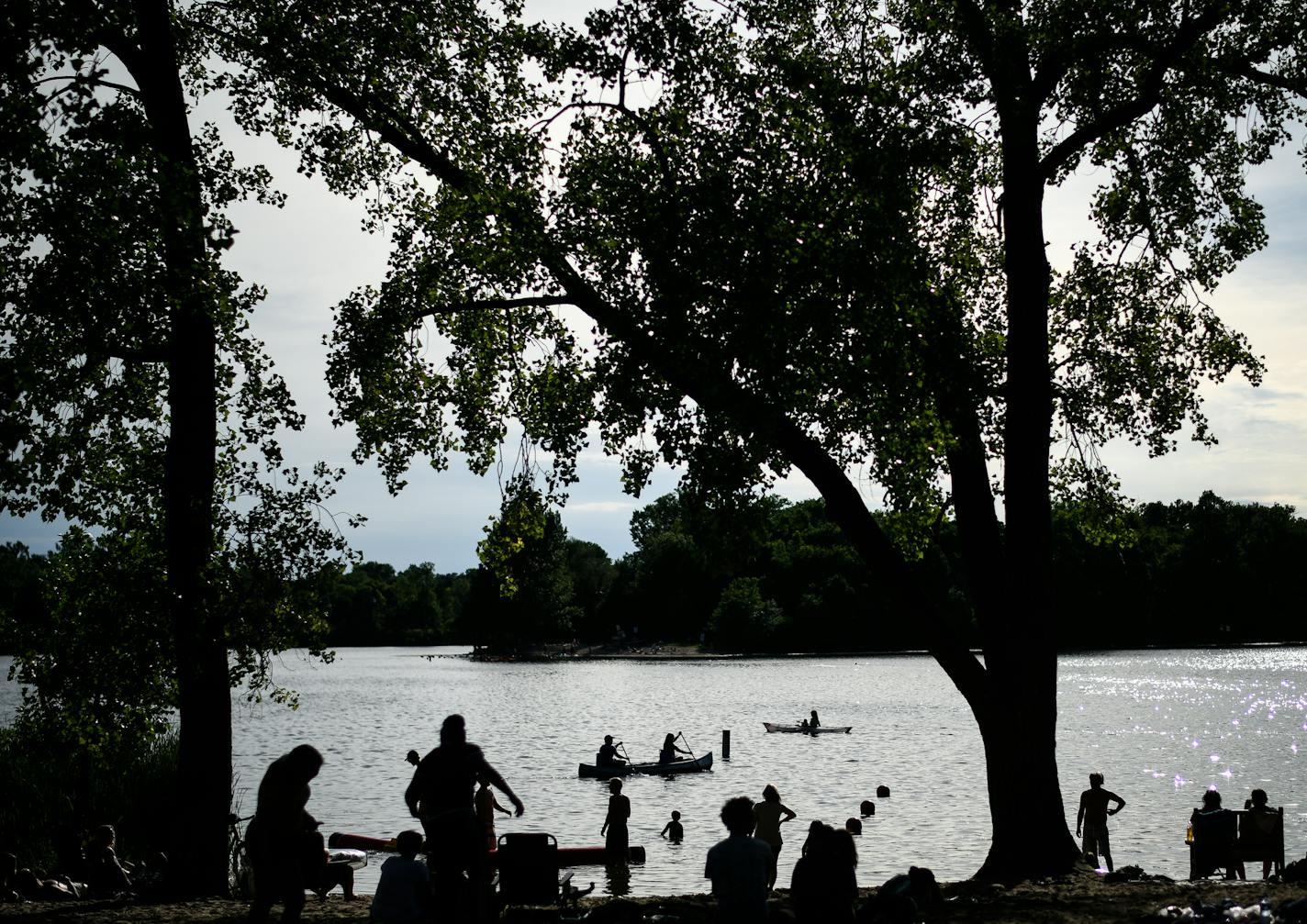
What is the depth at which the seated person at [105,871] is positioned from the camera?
54.6ft

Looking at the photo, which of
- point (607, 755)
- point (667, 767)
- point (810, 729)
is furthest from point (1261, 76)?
point (810, 729)

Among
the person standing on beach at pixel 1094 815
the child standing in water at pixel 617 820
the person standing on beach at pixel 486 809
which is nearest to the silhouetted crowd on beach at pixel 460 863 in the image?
the person standing on beach at pixel 486 809

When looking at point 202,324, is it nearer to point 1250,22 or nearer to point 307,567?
point 307,567

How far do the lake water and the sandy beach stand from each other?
2067 millimetres

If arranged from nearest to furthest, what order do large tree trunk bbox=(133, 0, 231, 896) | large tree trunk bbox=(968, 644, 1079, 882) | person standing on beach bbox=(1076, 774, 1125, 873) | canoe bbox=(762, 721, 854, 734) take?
large tree trunk bbox=(133, 0, 231, 896) → large tree trunk bbox=(968, 644, 1079, 882) → person standing on beach bbox=(1076, 774, 1125, 873) → canoe bbox=(762, 721, 854, 734)

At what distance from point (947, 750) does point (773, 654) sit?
319 feet

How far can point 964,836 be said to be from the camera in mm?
31359

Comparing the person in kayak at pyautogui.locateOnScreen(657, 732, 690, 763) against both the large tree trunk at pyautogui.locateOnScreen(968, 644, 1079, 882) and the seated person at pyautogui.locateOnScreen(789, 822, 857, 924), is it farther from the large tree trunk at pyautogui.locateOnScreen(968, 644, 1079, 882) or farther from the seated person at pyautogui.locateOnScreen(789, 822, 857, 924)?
the seated person at pyautogui.locateOnScreen(789, 822, 857, 924)

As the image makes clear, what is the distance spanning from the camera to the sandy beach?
11.6 metres

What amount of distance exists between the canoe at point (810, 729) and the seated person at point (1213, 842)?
146ft

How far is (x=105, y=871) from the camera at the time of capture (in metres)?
16.7

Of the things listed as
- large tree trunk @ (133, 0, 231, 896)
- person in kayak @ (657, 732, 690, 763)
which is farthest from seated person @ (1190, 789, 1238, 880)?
person in kayak @ (657, 732, 690, 763)

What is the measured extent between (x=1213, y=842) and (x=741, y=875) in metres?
10.9

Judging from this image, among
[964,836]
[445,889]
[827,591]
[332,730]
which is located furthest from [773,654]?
[445,889]
